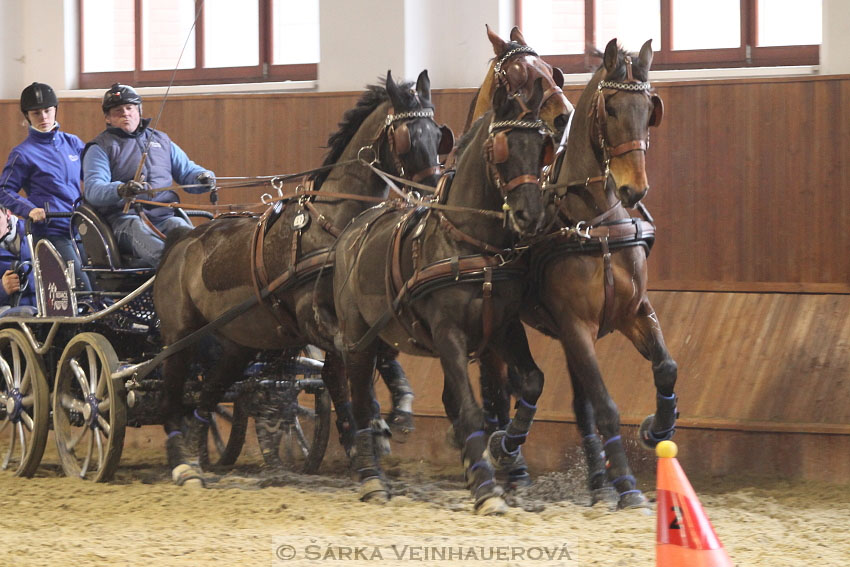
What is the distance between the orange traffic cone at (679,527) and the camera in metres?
2.98

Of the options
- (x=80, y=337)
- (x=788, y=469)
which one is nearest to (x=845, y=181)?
(x=788, y=469)

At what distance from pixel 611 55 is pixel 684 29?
338 cm

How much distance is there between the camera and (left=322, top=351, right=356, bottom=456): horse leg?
5824 millimetres

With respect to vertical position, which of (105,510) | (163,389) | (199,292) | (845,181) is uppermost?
(845,181)

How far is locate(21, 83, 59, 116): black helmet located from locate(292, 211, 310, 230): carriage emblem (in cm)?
197

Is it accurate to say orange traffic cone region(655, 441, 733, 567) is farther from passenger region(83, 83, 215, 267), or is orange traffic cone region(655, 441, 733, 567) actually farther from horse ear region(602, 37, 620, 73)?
passenger region(83, 83, 215, 267)

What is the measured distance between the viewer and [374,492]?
502cm

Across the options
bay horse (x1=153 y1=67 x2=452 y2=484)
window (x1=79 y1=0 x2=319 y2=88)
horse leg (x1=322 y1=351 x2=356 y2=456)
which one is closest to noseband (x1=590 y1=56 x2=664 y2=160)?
bay horse (x1=153 y1=67 x2=452 y2=484)

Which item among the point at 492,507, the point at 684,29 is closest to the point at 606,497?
the point at 492,507

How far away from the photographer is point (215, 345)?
20.7 ft

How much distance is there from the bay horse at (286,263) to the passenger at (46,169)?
809mm

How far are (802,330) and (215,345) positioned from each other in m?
3.09

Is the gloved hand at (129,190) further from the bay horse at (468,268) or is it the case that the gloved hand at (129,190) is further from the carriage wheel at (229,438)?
the bay horse at (468,268)

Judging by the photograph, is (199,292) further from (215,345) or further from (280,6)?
(280,6)
